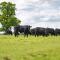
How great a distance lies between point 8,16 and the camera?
258ft

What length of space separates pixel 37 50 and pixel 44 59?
2.74 metres

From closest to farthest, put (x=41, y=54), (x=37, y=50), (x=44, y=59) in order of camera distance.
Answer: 1. (x=44, y=59)
2. (x=41, y=54)
3. (x=37, y=50)

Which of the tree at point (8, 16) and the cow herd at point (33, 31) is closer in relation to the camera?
the cow herd at point (33, 31)

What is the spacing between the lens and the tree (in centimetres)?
7575

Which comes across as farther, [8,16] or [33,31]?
[8,16]

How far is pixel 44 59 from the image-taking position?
778 inches

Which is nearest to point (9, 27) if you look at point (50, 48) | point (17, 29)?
point (17, 29)

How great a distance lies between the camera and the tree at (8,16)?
2982 inches

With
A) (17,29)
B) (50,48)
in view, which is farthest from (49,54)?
(17,29)

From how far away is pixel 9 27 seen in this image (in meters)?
75.9

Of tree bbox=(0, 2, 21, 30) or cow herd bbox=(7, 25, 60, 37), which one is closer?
cow herd bbox=(7, 25, 60, 37)

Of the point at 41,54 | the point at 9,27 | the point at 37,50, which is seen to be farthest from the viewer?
the point at 9,27

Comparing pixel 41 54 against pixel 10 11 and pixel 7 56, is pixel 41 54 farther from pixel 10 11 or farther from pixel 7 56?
pixel 10 11

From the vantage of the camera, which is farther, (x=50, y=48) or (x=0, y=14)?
(x=0, y=14)
